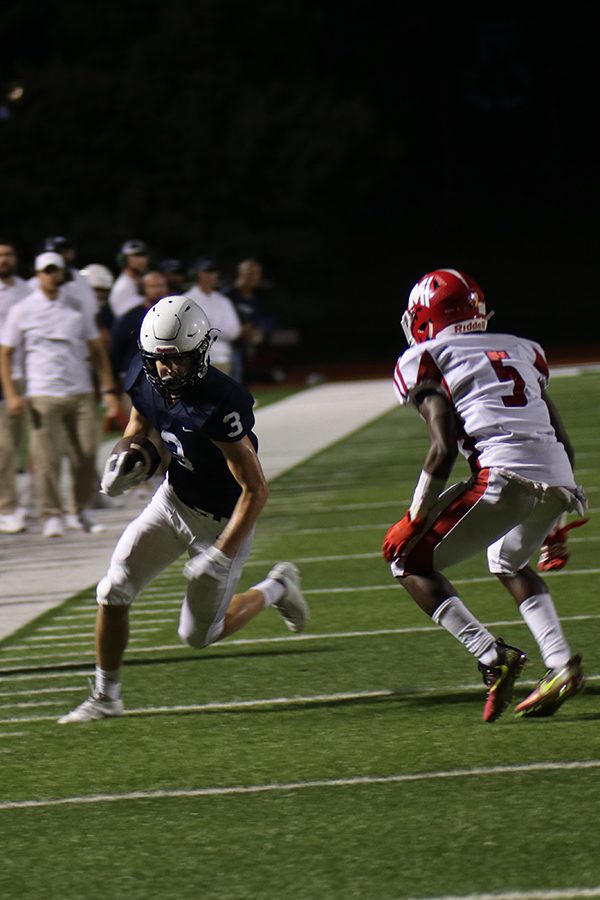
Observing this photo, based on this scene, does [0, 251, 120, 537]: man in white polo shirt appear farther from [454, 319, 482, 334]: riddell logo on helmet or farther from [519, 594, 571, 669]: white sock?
[519, 594, 571, 669]: white sock

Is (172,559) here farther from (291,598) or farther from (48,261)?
(48,261)

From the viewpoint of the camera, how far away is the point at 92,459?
455 inches

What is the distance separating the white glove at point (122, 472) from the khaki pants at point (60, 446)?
206 inches

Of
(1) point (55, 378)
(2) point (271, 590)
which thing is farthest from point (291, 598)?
(1) point (55, 378)

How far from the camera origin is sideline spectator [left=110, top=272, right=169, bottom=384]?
11992mm

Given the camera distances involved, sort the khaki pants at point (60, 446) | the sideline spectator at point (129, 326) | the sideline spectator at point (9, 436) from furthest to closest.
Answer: the sideline spectator at point (129, 326) < the sideline spectator at point (9, 436) < the khaki pants at point (60, 446)

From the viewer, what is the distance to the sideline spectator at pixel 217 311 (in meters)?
13.9

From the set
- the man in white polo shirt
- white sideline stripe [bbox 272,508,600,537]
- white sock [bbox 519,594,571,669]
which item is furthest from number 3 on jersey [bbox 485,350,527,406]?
the man in white polo shirt

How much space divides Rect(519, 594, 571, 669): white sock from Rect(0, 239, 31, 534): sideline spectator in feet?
21.0

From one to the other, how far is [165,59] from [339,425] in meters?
18.7

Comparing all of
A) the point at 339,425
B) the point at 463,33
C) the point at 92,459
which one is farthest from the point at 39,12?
the point at 92,459

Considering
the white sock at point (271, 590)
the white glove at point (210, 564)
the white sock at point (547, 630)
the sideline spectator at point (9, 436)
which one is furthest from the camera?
the sideline spectator at point (9, 436)

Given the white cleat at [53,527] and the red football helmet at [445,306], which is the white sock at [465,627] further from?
the white cleat at [53,527]

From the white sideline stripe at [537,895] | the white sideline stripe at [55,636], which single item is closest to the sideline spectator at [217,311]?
the white sideline stripe at [55,636]
